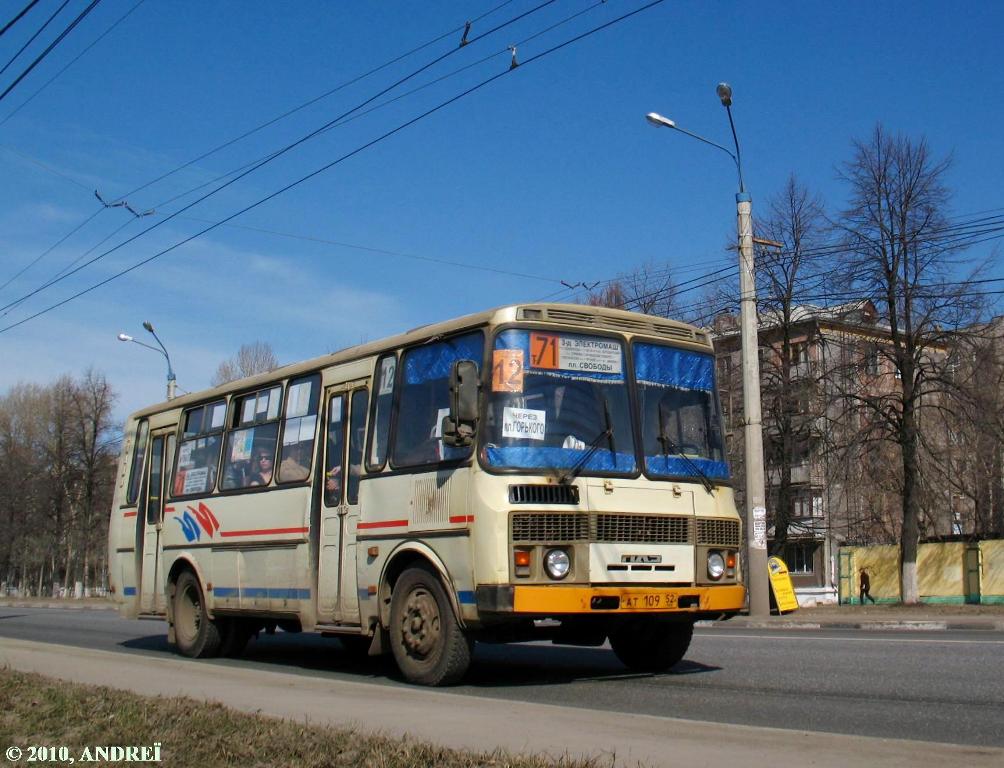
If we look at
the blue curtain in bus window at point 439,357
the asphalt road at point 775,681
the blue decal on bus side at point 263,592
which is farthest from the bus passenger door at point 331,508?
the blue curtain in bus window at point 439,357

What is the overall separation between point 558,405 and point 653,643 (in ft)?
9.35

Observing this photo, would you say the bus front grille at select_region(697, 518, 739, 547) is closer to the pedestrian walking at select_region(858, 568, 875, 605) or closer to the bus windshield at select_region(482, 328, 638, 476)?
the bus windshield at select_region(482, 328, 638, 476)

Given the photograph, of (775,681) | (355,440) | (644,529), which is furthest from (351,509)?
(775,681)

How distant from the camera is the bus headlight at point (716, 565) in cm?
1002

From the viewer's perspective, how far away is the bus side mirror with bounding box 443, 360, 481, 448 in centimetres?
920

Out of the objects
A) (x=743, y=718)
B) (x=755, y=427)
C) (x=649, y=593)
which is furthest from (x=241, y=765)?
(x=755, y=427)

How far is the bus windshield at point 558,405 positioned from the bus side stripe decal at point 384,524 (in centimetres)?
140

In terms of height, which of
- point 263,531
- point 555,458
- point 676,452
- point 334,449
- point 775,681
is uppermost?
point 334,449

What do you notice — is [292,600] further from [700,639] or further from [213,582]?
[700,639]

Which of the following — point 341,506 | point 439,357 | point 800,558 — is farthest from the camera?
point 800,558

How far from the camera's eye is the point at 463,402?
921 cm

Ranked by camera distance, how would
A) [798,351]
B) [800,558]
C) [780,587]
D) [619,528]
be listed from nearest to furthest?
[619,528], [780,587], [798,351], [800,558]

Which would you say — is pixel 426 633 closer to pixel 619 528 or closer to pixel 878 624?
pixel 619 528

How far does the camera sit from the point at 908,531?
104 ft
